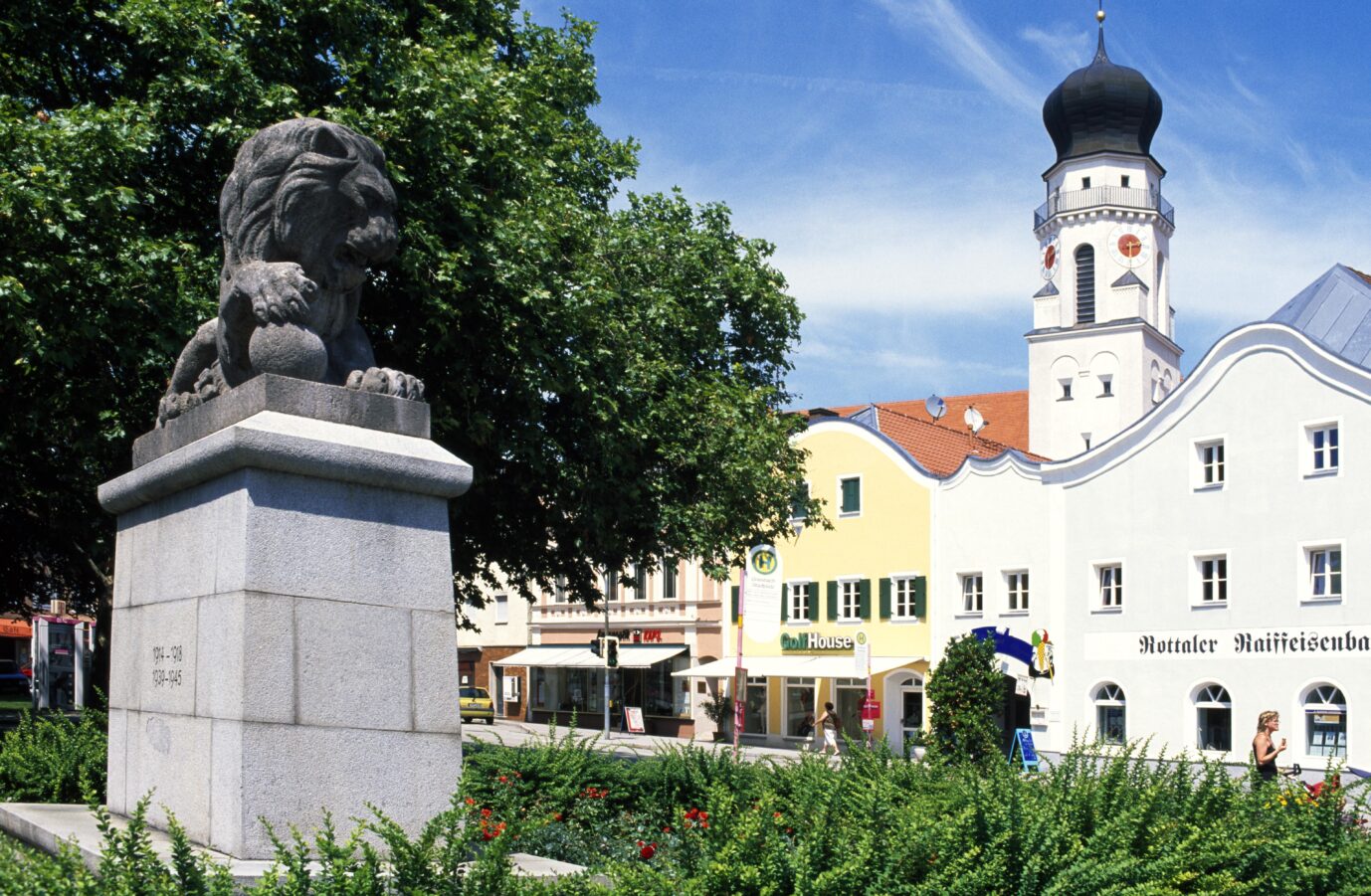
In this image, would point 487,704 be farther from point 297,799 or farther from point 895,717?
point 297,799

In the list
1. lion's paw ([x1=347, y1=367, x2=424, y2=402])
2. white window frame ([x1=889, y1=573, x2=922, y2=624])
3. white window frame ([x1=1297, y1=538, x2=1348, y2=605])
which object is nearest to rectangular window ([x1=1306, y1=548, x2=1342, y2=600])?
white window frame ([x1=1297, y1=538, x2=1348, y2=605])

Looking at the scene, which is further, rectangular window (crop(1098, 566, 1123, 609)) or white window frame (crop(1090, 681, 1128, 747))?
rectangular window (crop(1098, 566, 1123, 609))

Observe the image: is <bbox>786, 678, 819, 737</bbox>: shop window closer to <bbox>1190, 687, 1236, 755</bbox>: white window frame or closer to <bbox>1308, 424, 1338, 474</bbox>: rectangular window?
<bbox>1190, 687, 1236, 755</bbox>: white window frame

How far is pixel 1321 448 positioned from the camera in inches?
1417

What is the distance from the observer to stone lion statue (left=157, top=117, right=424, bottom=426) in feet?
25.3

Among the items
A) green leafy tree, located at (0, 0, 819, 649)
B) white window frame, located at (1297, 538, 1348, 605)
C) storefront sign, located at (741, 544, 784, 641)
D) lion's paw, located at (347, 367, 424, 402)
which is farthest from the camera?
white window frame, located at (1297, 538, 1348, 605)

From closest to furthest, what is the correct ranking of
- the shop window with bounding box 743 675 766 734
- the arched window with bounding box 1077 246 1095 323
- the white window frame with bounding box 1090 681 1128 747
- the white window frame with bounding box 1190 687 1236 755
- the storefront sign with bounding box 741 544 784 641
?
the storefront sign with bounding box 741 544 784 641 → the white window frame with bounding box 1190 687 1236 755 → the white window frame with bounding box 1090 681 1128 747 → the shop window with bounding box 743 675 766 734 → the arched window with bounding box 1077 246 1095 323

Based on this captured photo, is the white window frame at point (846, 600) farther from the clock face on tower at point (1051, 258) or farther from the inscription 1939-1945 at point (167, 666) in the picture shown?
the inscription 1939-1945 at point (167, 666)

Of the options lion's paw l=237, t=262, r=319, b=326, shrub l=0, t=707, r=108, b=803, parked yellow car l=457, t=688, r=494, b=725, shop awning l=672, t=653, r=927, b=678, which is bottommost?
parked yellow car l=457, t=688, r=494, b=725

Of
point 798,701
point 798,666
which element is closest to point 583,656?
point 798,701

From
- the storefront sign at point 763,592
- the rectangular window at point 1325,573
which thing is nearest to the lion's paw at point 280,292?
the storefront sign at point 763,592

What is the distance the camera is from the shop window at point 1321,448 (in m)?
35.7

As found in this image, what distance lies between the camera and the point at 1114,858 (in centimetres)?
657

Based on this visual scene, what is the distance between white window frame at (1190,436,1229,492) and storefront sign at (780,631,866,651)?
13.5m
